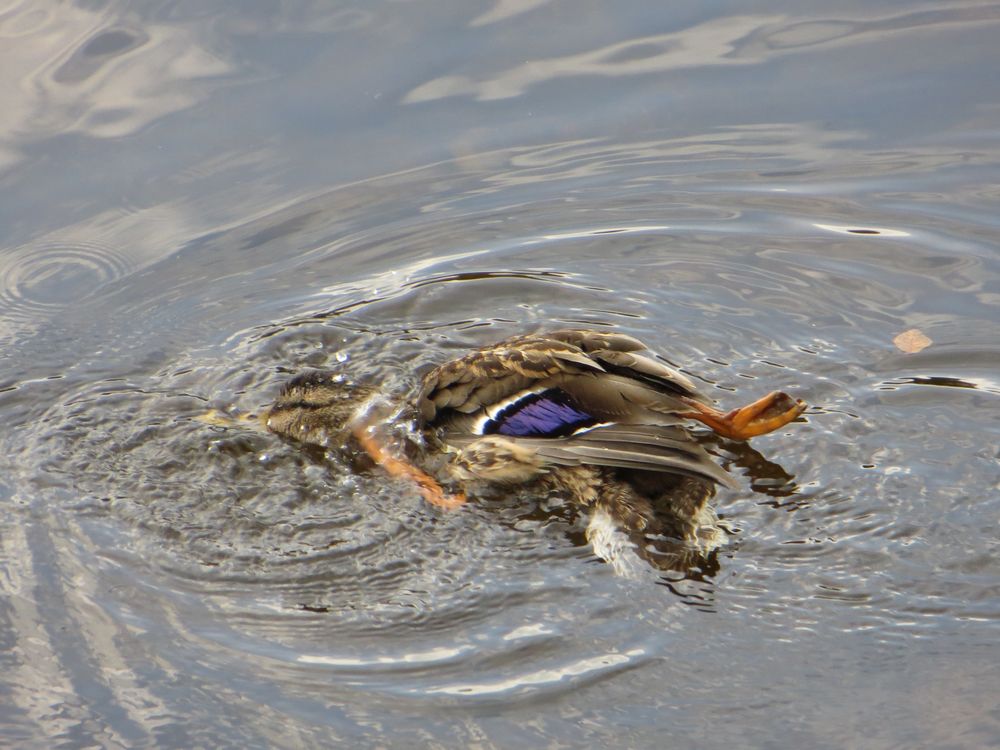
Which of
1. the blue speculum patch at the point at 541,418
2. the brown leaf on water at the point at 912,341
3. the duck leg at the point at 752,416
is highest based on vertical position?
the blue speculum patch at the point at 541,418

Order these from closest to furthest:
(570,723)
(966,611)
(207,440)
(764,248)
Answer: (570,723), (966,611), (207,440), (764,248)

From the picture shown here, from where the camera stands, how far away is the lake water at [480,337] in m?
5.02

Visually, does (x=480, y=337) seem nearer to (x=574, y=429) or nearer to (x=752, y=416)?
(x=574, y=429)

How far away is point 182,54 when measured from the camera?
9742mm

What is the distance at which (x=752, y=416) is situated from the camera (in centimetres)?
604

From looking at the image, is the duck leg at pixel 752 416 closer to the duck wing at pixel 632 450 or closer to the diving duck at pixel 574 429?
the diving duck at pixel 574 429

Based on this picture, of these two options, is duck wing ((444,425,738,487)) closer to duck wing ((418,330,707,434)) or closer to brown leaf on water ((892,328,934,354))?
duck wing ((418,330,707,434))

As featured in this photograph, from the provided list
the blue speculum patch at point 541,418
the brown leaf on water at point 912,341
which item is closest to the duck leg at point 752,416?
the blue speculum patch at point 541,418

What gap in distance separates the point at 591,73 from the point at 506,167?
46.3 inches

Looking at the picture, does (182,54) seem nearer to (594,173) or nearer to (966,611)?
(594,173)

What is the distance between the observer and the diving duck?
577 cm

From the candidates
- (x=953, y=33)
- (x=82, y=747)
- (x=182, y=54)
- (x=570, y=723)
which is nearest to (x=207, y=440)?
(x=82, y=747)

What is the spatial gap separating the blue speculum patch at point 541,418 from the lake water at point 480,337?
0.36 metres

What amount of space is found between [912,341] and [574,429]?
214 centimetres
